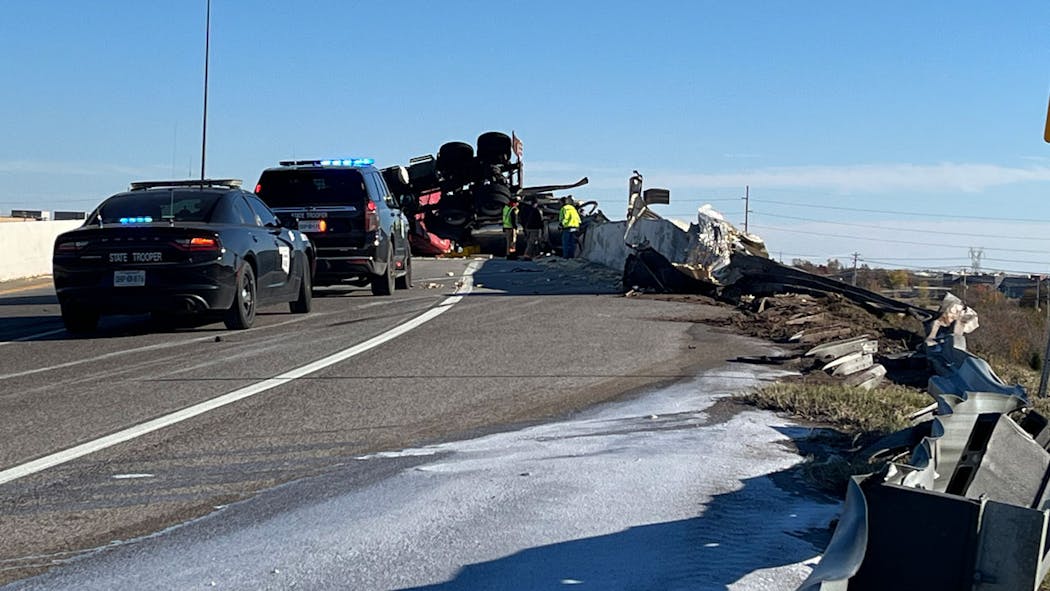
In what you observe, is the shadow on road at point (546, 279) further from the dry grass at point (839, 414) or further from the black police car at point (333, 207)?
the dry grass at point (839, 414)

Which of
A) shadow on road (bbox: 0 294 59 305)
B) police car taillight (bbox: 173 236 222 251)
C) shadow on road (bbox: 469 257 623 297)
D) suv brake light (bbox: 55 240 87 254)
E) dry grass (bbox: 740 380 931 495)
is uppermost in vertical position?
police car taillight (bbox: 173 236 222 251)

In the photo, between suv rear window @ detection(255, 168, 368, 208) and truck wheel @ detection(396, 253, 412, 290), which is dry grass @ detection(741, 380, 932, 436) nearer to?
suv rear window @ detection(255, 168, 368, 208)

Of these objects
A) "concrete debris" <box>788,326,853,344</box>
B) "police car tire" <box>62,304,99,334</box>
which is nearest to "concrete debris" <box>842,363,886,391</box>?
"concrete debris" <box>788,326,853,344</box>

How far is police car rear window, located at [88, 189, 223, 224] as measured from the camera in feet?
43.5

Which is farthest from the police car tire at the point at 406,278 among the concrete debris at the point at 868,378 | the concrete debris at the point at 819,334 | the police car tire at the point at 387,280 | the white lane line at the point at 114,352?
the concrete debris at the point at 868,378

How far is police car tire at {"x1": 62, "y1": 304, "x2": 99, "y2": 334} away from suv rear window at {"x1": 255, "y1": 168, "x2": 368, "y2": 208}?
5.11 metres

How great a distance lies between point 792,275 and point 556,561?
42.3 feet

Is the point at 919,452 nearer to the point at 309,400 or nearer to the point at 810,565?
the point at 810,565

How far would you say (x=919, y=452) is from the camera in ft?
13.8

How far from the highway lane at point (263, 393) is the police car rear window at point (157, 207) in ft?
4.07

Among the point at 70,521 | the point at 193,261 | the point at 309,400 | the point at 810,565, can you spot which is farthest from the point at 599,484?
the point at 193,261

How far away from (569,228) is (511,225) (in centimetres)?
226

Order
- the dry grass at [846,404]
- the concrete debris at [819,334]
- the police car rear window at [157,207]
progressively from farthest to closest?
1. the police car rear window at [157,207]
2. the concrete debris at [819,334]
3. the dry grass at [846,404]

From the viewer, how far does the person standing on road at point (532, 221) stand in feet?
127
